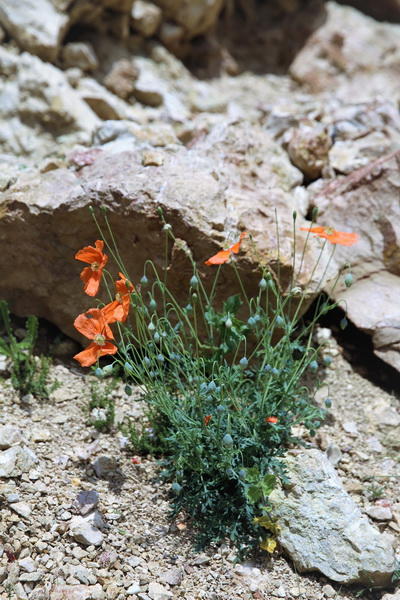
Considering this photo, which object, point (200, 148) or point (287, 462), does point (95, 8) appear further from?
point (287, 462)

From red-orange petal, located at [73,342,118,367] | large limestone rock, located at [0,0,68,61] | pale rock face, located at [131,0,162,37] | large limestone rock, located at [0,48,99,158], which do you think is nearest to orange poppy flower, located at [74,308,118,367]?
red-orange petal, located at [73,342,118,367]

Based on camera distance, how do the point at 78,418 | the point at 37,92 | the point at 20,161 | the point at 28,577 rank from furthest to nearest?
the point at 37,92 → the point at 20,161 → the point at 78,418 → the point at 28,577

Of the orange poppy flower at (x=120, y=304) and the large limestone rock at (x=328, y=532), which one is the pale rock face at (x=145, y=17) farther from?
the large limestone rock at (x=328, y=532)

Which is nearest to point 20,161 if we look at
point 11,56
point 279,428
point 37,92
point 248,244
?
point 37,92

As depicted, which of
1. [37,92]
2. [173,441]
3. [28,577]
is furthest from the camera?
[37,92]

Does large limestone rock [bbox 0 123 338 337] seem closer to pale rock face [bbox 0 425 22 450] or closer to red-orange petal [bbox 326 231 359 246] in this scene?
red-orange petal [bbox 326 231 359 246]

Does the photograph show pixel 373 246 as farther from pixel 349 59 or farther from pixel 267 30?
pixel 267 30

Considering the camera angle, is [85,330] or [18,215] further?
[18,215]
